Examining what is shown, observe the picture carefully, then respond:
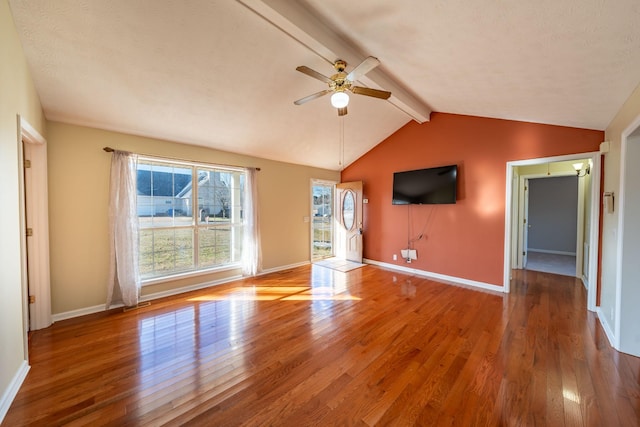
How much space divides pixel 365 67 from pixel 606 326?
3771mm

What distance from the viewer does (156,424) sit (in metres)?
1.53

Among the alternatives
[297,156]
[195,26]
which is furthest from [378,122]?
[195,26]

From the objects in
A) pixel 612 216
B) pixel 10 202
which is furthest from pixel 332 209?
pixel 10 202

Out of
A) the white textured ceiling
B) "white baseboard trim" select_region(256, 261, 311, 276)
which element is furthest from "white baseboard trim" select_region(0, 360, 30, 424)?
"white baseboard trim" select_region(256, 261, 311, 276)

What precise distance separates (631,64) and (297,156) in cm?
439

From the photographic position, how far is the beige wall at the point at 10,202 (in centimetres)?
168

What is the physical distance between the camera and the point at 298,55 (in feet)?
8.83

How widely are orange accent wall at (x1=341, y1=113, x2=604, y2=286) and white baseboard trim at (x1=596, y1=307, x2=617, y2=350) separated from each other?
3.59ft

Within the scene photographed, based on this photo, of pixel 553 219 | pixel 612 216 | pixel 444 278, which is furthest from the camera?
pixel 553 219

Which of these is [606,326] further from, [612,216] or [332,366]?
[332,366]

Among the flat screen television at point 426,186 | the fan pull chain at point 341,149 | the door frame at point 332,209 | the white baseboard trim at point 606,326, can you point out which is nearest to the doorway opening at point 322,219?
the door frame at point 332,209

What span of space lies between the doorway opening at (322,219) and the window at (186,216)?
188 cm

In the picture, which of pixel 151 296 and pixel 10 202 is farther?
pixel 151 296

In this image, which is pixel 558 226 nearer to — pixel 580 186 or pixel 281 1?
pixel 580 186
